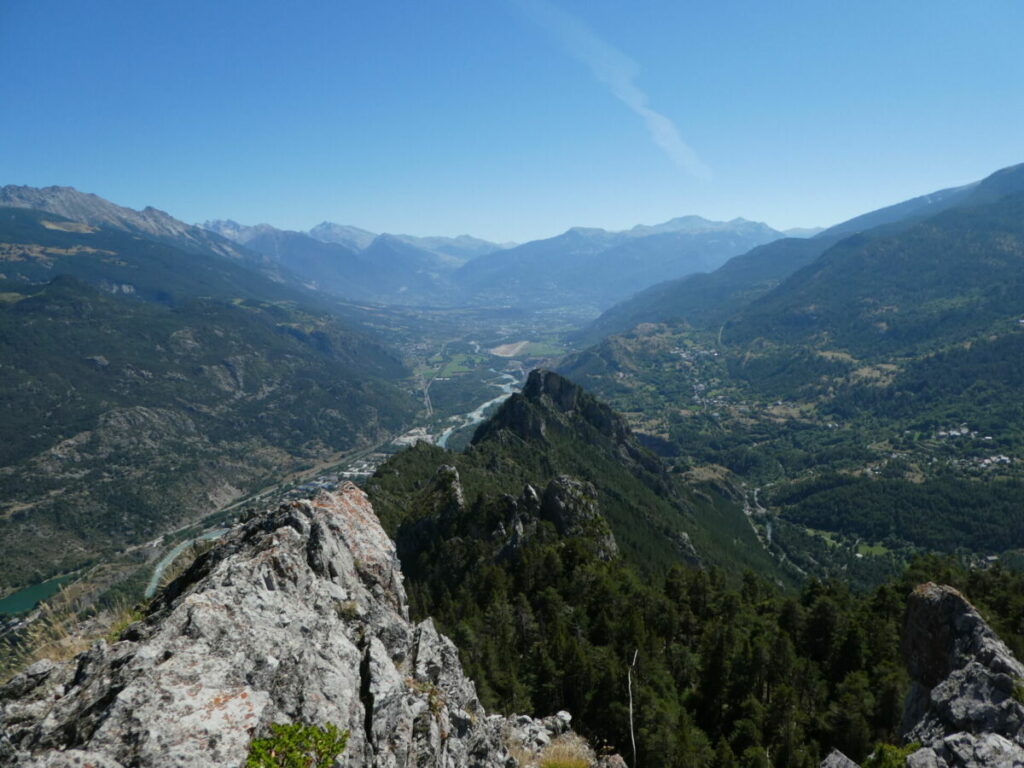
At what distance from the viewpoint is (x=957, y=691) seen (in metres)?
24.7

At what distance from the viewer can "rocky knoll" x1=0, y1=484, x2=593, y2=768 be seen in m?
12.3

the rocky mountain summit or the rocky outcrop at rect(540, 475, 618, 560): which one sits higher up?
the rocky mountain summit

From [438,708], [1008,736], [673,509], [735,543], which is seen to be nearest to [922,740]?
[1008,736]

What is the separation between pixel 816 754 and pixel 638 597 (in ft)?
73.8

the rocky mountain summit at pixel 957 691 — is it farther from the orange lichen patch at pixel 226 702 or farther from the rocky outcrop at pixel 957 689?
the orange lichen patch at pixel 226 702

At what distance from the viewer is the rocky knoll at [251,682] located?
40.2ft

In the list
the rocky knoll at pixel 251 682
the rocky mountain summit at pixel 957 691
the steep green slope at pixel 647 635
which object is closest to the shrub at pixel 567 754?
the rocky knoll at pixel 251 682

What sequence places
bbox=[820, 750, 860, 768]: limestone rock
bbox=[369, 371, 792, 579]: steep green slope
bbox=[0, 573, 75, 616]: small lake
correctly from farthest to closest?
bbox=[0, 573, 75, 616]: small lake, bbox=[369, 371, 792, 579]: steep green slope, bbox=[820, 750, 860, 768]: limestone rock

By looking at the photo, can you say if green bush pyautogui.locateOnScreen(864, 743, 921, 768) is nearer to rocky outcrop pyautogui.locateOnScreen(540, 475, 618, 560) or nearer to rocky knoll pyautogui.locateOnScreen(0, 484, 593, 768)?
rocky knoll pyautogui.locateOnScreen(0, 484, 593, 768)

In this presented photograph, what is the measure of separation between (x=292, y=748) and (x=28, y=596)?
228752 mm

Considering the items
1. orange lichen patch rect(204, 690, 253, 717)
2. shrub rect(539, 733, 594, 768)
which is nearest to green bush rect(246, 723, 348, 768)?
orange lichen patch rect(204, 690, 253, 717)

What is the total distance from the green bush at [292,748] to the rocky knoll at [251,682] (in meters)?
1.29

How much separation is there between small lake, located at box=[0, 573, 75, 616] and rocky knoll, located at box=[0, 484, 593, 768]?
191589mm

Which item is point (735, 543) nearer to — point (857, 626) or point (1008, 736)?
point (857, 626)
